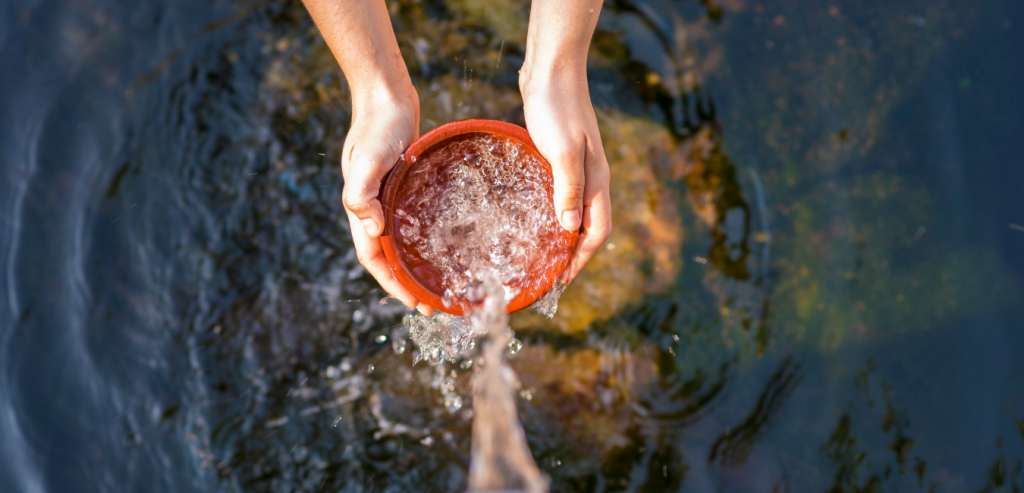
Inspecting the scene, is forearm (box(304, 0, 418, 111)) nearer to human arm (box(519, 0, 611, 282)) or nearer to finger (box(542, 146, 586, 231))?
human arm (box(519, 0, 611, 282))

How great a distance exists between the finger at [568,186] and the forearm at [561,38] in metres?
0.28

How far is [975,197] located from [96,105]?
372 cm

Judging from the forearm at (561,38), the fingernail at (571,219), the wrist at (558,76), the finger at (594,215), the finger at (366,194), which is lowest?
the finger at (594,215)

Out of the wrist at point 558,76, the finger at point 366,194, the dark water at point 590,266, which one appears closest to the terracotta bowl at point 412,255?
the finger at point 366,194

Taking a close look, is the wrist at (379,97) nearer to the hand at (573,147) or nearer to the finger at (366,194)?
the finger at (366,194)

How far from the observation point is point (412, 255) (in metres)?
1.69

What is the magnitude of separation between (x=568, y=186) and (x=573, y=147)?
0.13 meters

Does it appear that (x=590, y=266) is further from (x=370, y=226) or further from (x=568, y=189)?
(x=370, y=226)

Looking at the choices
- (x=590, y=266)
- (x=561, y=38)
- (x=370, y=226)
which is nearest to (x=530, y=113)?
(x=561, y=38)

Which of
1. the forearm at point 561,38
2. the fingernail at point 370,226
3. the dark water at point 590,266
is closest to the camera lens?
the fingernail at point 370,226

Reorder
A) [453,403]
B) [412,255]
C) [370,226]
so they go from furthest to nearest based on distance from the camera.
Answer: [453,403] → [412,255] → [370,226]

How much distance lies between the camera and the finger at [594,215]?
1742mm

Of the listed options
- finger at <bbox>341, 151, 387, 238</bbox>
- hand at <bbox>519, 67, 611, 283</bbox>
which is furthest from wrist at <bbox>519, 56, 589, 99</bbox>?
finger at <bbox>341, 151, 387, 238</bbox>

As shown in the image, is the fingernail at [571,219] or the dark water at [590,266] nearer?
the fingernail at [571,219]
